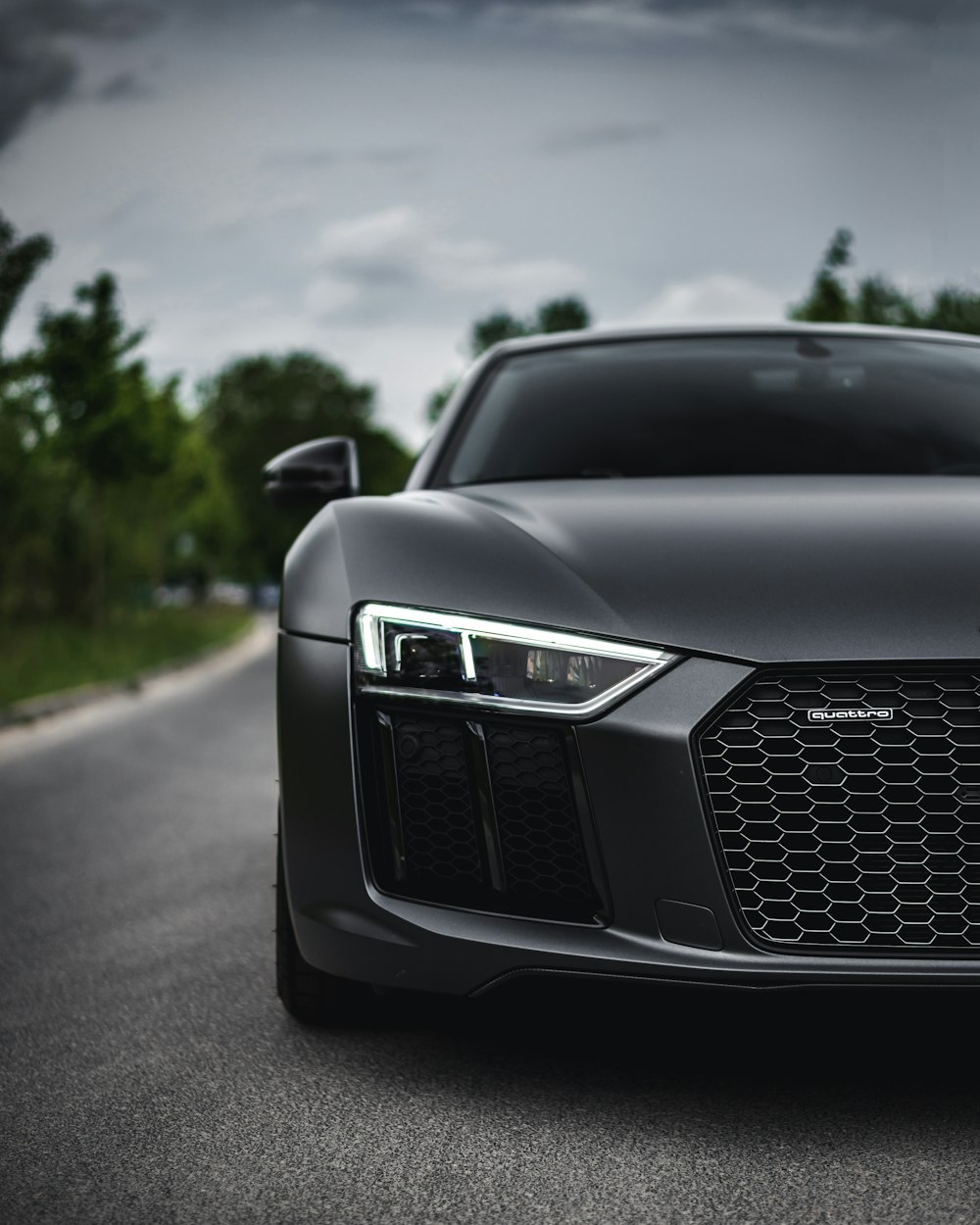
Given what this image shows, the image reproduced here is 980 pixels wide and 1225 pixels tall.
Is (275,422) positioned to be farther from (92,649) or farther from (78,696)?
(78,696)

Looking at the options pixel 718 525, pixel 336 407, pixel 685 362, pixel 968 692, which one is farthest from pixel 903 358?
pixel 336 407

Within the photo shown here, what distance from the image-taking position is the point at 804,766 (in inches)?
95.0

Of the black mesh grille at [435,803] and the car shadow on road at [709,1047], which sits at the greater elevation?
the black mesh grille at [435,803]

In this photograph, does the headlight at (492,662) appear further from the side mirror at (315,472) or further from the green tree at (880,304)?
the green tree at (880,304)

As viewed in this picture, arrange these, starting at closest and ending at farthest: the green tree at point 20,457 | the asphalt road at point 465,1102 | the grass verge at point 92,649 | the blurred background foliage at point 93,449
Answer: the asphalt road at point 465,1102 < the grass verge at point 92,649 < the green tree at point 20,457 < the blurred background foliage at point 93,449

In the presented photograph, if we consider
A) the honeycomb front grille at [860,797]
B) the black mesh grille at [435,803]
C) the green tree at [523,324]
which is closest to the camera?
the honeycomb front grille at [860,797]

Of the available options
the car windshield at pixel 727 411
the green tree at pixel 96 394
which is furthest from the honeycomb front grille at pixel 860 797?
the green tree at pixel 96 394

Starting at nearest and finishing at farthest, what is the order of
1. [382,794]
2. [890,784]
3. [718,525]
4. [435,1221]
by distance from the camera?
[435,1221] < [890,784] < [382,794] < [718,525]

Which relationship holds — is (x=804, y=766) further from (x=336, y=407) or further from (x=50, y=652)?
(x=336, y=407)

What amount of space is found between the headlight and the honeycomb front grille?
0.59 ft

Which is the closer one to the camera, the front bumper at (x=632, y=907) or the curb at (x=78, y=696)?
the front bumper at (x=632, y=907)

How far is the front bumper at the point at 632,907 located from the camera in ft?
7.91

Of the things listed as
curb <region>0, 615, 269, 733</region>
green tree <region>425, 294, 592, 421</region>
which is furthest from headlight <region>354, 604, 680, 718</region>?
green tree <region>425, 294, 592, 421</region>

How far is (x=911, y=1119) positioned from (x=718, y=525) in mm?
1070
